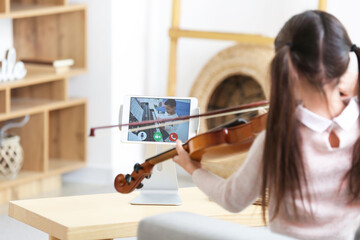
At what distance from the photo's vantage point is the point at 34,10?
361 cm

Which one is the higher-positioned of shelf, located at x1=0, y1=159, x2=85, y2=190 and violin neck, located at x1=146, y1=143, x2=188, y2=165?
violin neck, located at x1=146, y1=143, x2=188, y2=165

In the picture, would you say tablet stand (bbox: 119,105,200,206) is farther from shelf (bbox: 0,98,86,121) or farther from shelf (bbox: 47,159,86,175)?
shelf (bbox: 47,159,86,175)

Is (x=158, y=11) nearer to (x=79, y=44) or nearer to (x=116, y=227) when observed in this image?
(x=79, y=44)

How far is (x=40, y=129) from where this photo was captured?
3734 mm

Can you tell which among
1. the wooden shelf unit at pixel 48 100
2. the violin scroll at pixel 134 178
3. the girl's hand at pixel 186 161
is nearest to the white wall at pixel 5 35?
the wooden shelf unit at pixel 48 100

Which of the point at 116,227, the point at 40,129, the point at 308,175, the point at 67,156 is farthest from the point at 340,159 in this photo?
the point at 67,156

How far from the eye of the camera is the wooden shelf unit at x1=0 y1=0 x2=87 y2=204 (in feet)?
12.2

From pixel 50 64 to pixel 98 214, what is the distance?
1999 mm

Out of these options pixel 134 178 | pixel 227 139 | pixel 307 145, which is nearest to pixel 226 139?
pixel 227 139

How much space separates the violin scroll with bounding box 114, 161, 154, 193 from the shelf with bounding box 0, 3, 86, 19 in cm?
178

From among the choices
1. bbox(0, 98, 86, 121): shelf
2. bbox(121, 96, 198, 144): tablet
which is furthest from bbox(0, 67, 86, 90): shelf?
bbox(121, 96, 198, 144): tablet

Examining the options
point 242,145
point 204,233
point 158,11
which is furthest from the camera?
point 158,11

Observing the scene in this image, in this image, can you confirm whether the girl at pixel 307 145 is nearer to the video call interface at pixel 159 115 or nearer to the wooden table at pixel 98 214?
the wooden table at pixel 98 214

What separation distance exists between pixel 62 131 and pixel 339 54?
2.84 m
